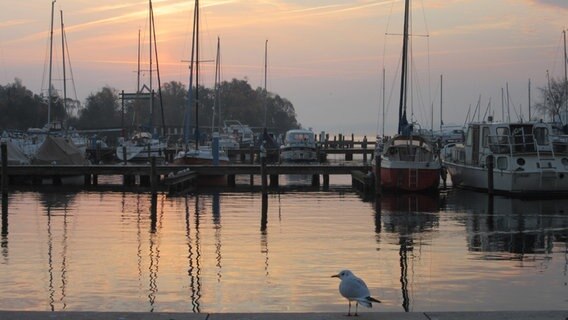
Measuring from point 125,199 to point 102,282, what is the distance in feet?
66.6

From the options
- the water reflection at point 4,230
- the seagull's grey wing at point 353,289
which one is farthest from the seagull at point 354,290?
the water reflection at point 4,230

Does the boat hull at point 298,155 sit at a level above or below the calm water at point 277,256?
above

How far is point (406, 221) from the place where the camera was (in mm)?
25578

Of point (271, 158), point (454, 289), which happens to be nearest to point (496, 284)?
point (454, 289)

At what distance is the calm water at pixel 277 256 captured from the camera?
13195 mm

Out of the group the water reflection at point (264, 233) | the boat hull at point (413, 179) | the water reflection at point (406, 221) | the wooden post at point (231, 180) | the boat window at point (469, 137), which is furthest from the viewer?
the wooden post at point (231, 180)

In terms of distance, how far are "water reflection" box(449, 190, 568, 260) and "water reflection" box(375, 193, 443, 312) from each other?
118 cm

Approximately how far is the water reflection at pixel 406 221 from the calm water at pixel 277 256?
2.7 inches

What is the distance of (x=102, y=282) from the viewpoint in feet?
48.0

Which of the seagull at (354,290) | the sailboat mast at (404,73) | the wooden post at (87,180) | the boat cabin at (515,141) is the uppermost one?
the sailboat mast at (404,73)

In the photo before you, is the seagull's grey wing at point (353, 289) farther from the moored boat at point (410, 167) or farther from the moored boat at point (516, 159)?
the moored boat at point (410, 167)

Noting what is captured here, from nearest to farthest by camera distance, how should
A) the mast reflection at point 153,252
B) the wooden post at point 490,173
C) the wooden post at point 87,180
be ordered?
1. the mast reflection at point 153,252
2. the wooden post at point 490,173
3. the wooden post at point 87,180

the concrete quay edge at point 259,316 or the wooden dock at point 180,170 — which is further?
the wooden dock at point 180,170

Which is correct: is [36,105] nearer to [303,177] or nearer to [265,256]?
[303,177]
